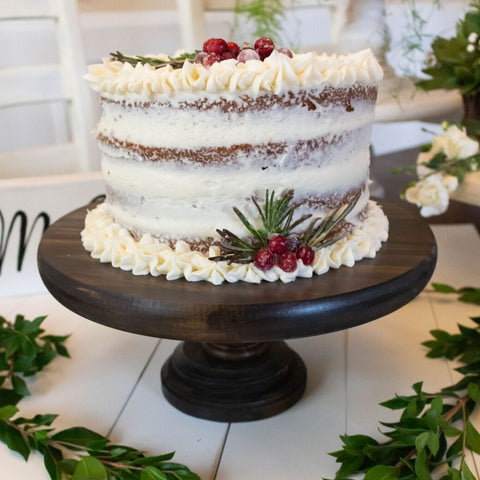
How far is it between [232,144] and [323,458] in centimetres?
45

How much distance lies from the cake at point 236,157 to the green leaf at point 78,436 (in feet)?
0.82

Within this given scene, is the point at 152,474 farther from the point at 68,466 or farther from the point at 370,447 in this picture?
the point at 370,447

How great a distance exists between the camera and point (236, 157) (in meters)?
0.87

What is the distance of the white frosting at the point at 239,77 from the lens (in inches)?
32.6

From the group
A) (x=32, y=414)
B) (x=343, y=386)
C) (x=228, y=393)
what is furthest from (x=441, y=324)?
(x=32, y=414)

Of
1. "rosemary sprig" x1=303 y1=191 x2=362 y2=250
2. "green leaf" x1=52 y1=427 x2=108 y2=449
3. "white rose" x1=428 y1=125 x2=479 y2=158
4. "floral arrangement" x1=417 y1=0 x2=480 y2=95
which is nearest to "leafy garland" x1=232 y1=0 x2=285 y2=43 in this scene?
"floral arrangement" x1=417 y1=0 x2=480 y2=95

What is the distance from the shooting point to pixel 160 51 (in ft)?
6.48

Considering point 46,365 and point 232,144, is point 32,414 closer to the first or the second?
point 46,365

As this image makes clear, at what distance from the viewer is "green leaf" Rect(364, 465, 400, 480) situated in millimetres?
822

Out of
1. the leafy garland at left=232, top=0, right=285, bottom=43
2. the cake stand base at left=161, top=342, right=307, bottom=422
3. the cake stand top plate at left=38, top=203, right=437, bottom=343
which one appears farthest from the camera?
the leafy garland at left=232, top=0, right=285, bottom=43

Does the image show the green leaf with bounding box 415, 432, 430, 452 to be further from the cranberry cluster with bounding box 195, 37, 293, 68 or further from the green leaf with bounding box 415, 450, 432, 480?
the cranberry cluster with bounding box 195, 37, 293, 68

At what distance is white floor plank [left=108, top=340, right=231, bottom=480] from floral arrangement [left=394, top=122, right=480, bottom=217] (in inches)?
26.0

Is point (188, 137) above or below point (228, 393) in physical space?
above

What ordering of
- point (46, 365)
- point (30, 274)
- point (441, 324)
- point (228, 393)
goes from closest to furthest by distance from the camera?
point (228, 393), point (46, 365), point (441, 324), point (30, 274)
